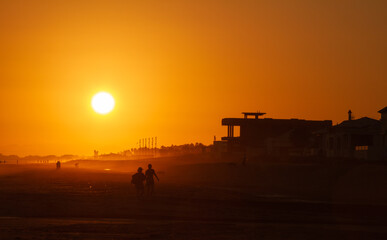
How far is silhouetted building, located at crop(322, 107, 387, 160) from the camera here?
1961 inches

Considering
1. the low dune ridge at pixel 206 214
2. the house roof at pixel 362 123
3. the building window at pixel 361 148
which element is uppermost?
the house roof at pixel 362 123

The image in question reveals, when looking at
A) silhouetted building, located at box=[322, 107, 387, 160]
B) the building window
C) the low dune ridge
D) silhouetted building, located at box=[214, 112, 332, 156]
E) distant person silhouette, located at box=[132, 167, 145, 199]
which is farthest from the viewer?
silhouetted building, located at box=[214, 112, 332, 156]

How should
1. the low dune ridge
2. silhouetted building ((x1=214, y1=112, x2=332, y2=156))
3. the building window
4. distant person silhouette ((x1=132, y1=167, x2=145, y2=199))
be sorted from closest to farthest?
1. the low dune ridge
2. distant person silhouette ((x1=132, y1=167, x2=145, y2=199))
3. the building window
4. silhouetted building ((x1=214, y1=112, x2=332, y2=156))

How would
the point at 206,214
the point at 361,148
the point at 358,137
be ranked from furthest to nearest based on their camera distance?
the point at 358,137 < the point at 361,148 < the point at 206,214

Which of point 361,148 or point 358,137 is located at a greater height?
point 358,137

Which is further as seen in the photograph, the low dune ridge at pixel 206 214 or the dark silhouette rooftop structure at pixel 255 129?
the dark silhouette rooftop structure at pixel 255 129

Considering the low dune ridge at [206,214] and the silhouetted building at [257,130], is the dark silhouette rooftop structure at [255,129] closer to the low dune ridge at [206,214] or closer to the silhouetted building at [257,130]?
the silhouetted building at [257,130]

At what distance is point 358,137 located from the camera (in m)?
54.9

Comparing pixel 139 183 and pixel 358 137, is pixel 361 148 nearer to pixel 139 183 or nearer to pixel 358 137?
pixel 358 137

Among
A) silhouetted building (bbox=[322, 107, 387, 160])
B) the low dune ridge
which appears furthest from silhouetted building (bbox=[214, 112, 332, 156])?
the low dune ridge

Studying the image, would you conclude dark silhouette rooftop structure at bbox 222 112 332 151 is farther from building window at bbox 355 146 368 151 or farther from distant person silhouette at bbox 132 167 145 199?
distant person silhouette at bbox 132 167 145 199

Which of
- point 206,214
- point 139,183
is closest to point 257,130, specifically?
point 139,183

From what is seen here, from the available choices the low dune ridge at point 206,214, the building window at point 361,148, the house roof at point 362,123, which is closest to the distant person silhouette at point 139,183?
the low dune ridge at point 206,214

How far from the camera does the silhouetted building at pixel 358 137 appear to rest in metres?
49.8
